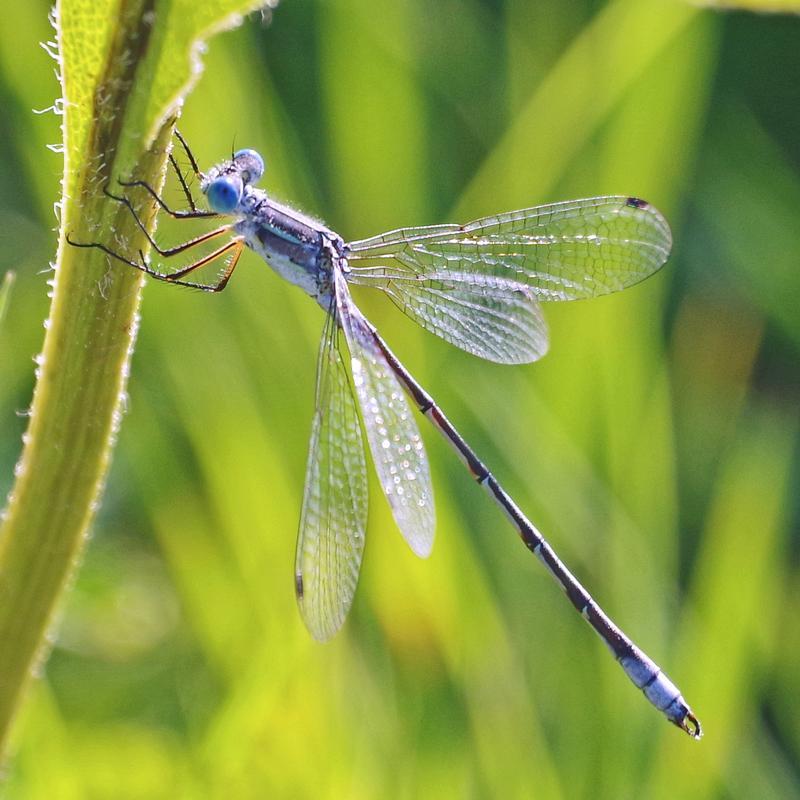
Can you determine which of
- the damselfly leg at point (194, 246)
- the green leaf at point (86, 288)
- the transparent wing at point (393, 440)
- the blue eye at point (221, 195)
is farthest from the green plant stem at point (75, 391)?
the transparent wing at point (393, 440)

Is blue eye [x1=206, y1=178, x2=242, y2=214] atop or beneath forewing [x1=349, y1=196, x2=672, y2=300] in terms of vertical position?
atop

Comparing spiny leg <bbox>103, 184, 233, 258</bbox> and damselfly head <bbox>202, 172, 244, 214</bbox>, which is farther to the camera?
damselfly head <bbox>202, 172, 244, 214</bbox>

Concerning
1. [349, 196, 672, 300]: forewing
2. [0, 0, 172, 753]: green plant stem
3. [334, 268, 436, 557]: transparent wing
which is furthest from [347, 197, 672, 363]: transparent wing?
[0, 0, 172, 753]: green plant stem

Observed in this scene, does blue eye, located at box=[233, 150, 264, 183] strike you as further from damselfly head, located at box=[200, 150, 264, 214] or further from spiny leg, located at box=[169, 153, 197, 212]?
spiny leg, located at box=[169, 153, 197, 212]

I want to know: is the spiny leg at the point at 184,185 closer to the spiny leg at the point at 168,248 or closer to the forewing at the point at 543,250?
the spiny leg at the point at 168,248

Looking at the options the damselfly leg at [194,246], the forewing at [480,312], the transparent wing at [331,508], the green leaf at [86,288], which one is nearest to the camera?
the green leaf at [86,288]

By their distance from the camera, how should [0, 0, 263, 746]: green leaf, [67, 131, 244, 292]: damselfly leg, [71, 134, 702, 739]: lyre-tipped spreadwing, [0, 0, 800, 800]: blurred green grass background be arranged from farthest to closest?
[0, 0, 800, 800]: blurred green grass background < [71, 134, 702, 739]: lyre-tipped spreadwing < [67, 131, 244, 292]: damselfly leg < [0, 0, 263, 746]: green leaf
